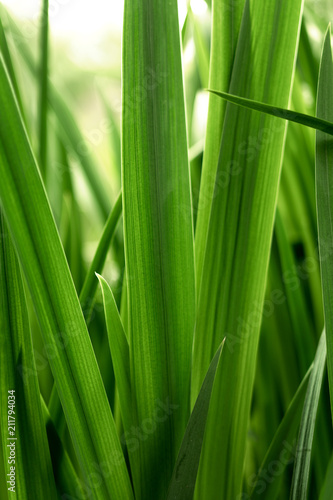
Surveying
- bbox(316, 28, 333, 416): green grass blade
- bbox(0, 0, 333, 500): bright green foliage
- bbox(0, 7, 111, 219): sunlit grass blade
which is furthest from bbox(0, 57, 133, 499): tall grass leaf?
bbox(0, 7, 111, 219): sunlit grass blade

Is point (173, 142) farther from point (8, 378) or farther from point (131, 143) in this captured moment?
point (8, 378)

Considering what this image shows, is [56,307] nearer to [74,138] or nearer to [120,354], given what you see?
[120,354]

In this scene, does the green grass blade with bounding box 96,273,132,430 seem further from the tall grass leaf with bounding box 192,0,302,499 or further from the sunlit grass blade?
the sunlit grass blade

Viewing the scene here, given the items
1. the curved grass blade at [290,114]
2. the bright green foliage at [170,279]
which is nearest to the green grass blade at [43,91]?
the bright green foliage at [170,279]

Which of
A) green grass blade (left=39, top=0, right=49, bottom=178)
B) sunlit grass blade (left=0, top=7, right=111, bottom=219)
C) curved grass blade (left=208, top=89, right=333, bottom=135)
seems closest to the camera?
curved grass blade (left=208, top=89, right=333, bottom=135)

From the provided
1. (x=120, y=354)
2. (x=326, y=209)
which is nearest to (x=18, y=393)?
(x=120, y=354)

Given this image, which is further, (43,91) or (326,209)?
(43,91)
